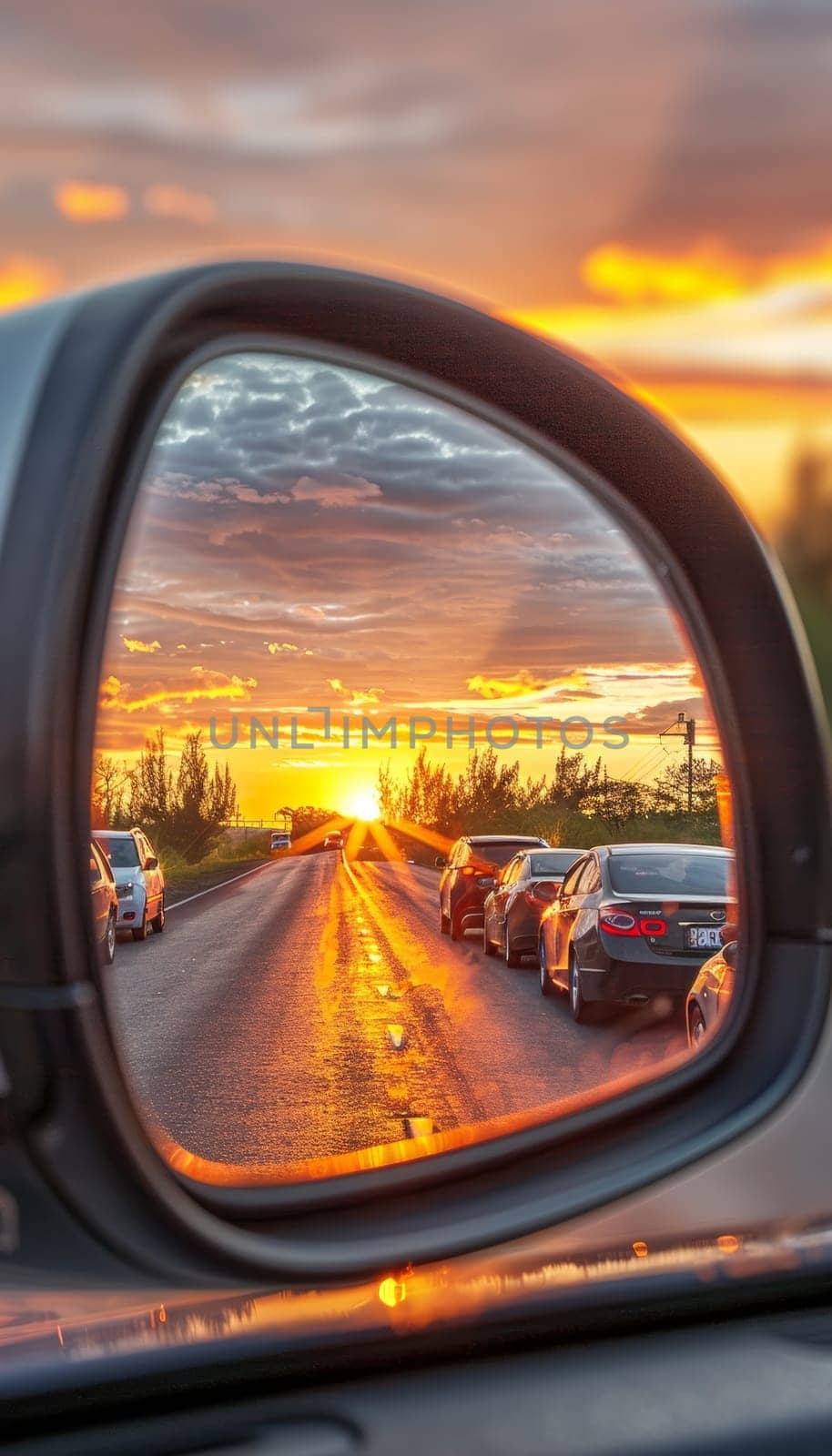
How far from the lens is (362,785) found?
6.45 feet

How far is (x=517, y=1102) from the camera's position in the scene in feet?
6.85

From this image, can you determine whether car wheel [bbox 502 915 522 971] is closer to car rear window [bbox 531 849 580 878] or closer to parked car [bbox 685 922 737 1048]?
car rear window [bbox 531 849 580 878]

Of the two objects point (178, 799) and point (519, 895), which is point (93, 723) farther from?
point (519, 895)

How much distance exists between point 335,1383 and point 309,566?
1138 millimetres

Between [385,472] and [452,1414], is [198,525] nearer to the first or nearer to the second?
[385,472]

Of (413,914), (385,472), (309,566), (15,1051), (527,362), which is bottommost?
(15,1051)

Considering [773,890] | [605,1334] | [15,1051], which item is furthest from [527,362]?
[605,1334]

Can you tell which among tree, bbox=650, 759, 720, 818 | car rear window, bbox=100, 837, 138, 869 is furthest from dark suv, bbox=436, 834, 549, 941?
car rear window, bbox=100, 837, 138, 869

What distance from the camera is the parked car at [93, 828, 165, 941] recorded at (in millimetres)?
1711

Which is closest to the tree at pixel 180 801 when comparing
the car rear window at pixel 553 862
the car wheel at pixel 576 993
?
the car rear window at pixel 553 862

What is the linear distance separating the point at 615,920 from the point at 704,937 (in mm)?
321

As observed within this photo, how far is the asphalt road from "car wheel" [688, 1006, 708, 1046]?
44 centimetres

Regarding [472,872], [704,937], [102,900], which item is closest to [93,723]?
[102,900]

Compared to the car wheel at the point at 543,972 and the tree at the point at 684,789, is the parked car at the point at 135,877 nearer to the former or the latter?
the car wheel at the point at 543,972
